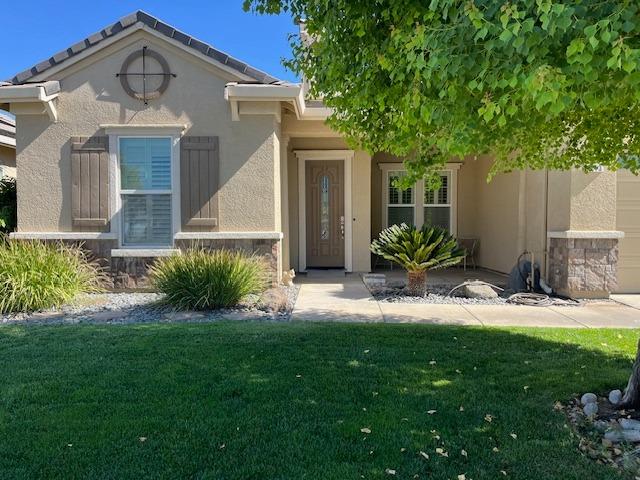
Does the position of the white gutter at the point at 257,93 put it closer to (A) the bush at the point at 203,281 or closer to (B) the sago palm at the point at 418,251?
(A) the bush at the point at 203,281

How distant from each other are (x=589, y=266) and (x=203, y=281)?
634 cm

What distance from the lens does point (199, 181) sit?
8.41 meters

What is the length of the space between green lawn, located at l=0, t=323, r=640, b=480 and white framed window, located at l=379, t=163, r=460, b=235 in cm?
677

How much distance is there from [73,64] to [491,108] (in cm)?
829

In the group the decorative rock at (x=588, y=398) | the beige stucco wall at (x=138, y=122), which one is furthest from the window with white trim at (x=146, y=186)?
the decorative rock at (x=588, y=398)

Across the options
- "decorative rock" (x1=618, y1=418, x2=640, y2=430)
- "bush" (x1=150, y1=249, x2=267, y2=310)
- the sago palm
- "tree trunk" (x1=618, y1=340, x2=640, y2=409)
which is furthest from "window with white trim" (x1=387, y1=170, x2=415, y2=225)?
"decorative rock" (x1=618, y1=418, x2=640, y2=430)

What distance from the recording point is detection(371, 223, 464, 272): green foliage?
27.1ft

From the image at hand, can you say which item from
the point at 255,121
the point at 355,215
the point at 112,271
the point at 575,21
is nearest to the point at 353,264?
the point at 355,215

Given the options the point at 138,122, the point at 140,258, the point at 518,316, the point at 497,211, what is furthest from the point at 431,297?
the point at 138,122

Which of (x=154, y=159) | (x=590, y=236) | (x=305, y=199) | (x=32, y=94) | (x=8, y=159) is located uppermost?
(x=32, y=94)

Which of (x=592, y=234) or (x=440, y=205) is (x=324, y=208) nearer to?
(x=440, y=205)

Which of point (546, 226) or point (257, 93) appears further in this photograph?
point (546, 226)

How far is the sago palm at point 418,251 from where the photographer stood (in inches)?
325

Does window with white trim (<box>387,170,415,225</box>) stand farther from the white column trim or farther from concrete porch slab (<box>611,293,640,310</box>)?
concrete porch slab (<box>611,293,640,310</box>)
